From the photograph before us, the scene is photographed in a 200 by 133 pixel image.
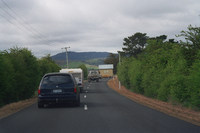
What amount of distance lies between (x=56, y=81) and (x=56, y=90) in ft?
1.68

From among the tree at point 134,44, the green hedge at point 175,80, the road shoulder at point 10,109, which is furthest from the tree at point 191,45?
the tree at point 134,44

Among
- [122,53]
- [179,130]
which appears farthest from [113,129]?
[122,53]

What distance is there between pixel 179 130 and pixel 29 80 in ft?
57.0

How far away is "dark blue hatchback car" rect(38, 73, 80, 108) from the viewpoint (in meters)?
14.4

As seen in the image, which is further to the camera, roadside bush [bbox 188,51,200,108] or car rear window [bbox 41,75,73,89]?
car rear window [bbox 41,75,73,89]

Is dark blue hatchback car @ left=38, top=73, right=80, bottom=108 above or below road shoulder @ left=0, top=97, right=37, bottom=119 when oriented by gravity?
above

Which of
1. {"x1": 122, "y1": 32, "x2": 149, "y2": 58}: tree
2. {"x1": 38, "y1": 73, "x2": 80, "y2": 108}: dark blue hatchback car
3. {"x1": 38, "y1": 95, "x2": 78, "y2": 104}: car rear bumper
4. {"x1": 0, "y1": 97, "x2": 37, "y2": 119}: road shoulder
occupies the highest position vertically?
{"x1": 122, "y1": 32, "x2": 149, "y2": 58}: tree

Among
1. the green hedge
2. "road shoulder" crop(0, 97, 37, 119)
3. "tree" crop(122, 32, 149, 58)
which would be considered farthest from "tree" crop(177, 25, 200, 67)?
"tree" crop(122, 32, 149, 58)

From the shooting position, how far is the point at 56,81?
1478cm

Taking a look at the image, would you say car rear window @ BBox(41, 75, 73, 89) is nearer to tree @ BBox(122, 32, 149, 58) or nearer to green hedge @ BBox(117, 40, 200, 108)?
green hedge @ BBox(117, 40, 200, 108)

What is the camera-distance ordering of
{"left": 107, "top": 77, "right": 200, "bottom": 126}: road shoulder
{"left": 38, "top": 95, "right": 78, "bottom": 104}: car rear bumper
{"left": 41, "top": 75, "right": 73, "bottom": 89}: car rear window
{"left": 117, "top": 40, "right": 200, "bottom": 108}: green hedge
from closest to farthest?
{"left": 107, "top": 77, "right": 200, "bottom": 126}: road shoulder
{"left": 117, "top": 40, "right": 200, "bottom": 108}: green hedge
{"left": 38, "top": 95, "right": 78, "bottom": 104}: car rear bumper
{"left": 41, "top": 75, "right": 73, "bottom": 89}: car rear window

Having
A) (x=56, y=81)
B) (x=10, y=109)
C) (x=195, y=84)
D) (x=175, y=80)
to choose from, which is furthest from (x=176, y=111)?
(x=10, y=109)

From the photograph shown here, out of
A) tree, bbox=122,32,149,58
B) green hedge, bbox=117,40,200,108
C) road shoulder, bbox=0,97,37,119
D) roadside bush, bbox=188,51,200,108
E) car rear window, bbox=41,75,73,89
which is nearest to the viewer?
roadside bush, bbox=188,51,200,108

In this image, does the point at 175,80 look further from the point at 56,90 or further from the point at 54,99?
the point at 54,99
